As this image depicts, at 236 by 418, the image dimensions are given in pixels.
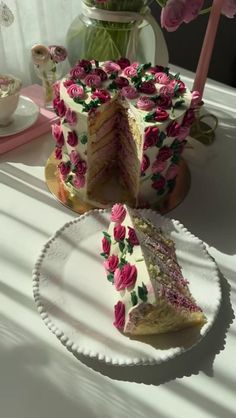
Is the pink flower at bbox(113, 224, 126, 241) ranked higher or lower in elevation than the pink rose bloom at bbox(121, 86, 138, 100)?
lower

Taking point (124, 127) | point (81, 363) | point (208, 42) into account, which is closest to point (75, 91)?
point (124, 127)

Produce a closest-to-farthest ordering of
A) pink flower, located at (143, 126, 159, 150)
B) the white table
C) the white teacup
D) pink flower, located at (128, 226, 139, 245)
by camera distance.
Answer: the white table → pink flower, located at (128, 226, 139, 245) → pink flower, located at (143, 126, 159, 150) → the white teacup

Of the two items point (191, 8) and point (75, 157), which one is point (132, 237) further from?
point (191, 8)

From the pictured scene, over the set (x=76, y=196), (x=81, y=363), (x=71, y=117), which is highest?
(x=71, y=117)

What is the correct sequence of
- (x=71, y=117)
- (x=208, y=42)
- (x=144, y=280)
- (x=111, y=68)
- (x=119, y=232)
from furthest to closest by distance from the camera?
(x=208, y=42)
(x=111, y=68)
(x=71, y=117)
(x=119, y=232)
(x=144, y=280)

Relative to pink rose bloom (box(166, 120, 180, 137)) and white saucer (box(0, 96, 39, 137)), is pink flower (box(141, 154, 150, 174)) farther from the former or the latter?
white saucer (box(0, 96, 39, 137))

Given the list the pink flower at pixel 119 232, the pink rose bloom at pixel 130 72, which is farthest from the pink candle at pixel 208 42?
the pink flower at pixel 119 232

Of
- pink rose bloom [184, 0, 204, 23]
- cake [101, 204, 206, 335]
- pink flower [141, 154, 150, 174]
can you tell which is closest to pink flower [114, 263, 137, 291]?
cake [101, 204, 206, 335]
